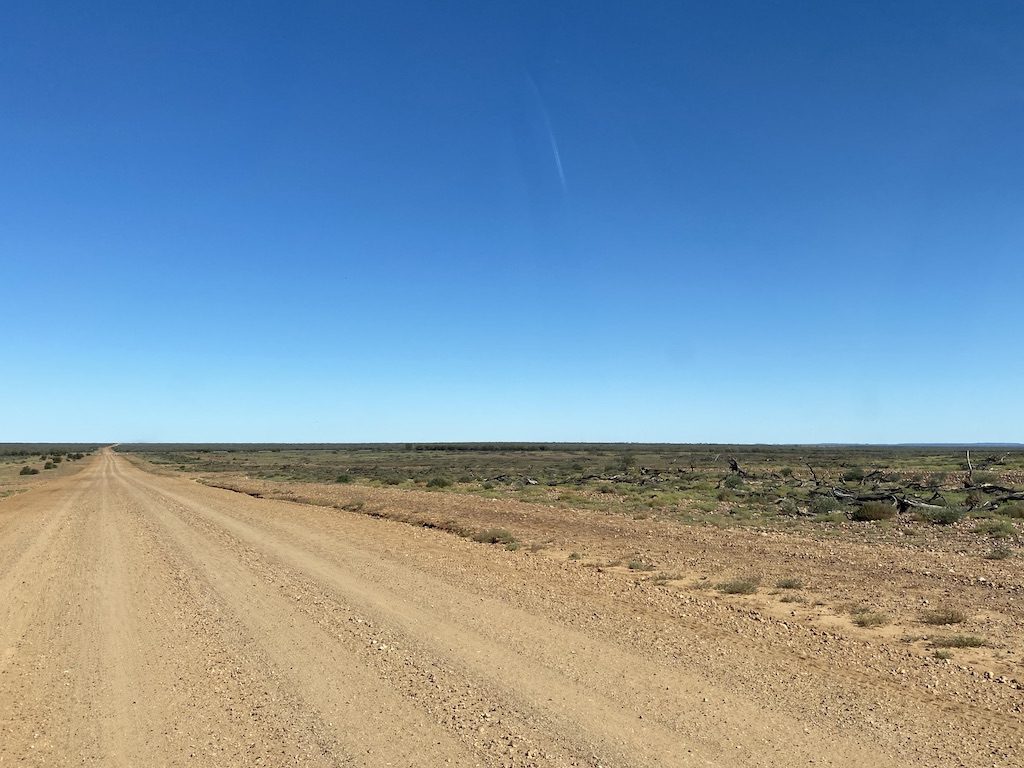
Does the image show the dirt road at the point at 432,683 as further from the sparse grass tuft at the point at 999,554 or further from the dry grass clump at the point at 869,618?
the sparse grass tuft at the point at 999,554

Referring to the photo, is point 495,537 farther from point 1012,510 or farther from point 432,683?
point 1012,510

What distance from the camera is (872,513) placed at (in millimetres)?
23484

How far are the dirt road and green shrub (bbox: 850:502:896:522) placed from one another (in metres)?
14.0

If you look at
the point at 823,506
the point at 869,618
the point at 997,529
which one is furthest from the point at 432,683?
the point at 823,506

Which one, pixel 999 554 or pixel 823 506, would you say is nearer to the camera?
pixel 999 554

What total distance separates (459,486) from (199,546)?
80.8 ft

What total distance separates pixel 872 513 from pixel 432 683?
20780 mm

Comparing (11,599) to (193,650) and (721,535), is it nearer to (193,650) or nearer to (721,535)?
(193,650)

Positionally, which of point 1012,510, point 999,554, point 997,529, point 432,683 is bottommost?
point 432,683

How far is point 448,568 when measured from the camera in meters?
14.6

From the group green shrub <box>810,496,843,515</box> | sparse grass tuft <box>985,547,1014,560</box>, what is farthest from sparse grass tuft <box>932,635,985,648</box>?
green shrub <box>810,496,843,515</box>

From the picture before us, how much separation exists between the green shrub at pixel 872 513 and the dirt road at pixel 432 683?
14.0m

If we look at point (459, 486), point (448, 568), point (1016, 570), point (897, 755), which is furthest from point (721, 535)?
point (459, 486)

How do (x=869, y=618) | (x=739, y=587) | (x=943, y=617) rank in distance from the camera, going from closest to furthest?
(x=943, y=617)
(x=869, y=618)
(x=739, y=587)
